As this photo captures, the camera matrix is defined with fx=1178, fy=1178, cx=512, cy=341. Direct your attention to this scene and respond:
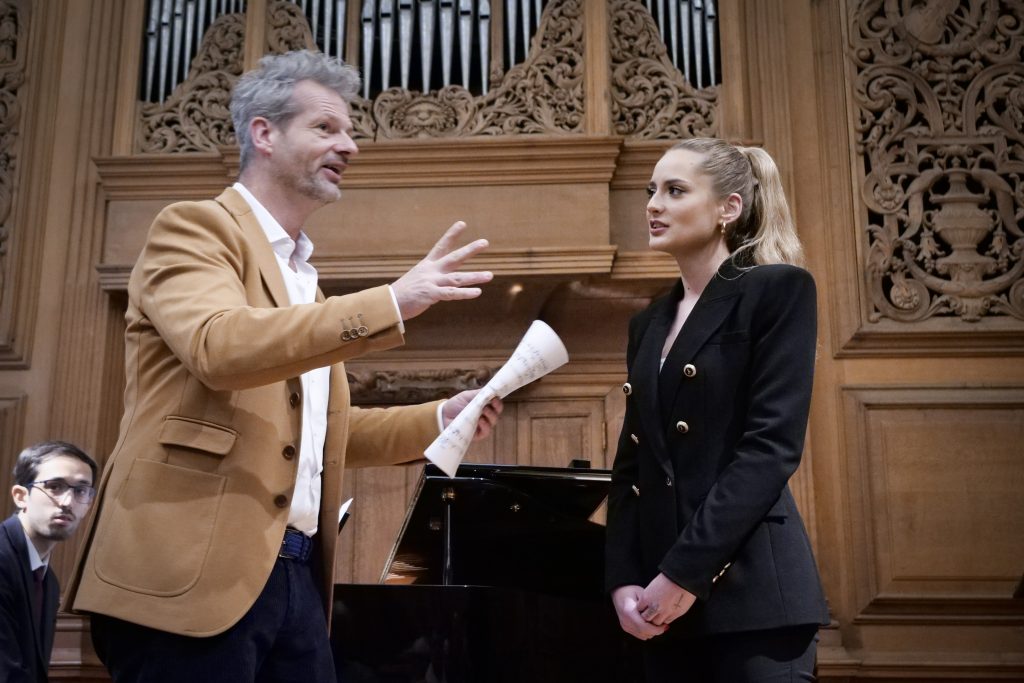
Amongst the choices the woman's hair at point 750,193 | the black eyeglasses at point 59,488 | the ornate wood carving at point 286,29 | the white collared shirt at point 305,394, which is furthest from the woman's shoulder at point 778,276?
the ornate wood carving at point 286,29

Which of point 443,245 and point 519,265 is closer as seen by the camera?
point 443,245

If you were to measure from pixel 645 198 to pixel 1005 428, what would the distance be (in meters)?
1.70

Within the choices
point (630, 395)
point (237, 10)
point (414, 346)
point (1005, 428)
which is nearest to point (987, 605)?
point (1005, 428)

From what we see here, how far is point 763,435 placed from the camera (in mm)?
1965

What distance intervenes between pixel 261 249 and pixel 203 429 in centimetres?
37

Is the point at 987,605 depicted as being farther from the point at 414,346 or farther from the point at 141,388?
the point at 141,388

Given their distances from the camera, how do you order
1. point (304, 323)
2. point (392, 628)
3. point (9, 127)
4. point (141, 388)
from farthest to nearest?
point (9, 127) < point (392, 628) < point (141, 388) < point (304, 323)

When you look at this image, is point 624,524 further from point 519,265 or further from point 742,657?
point 519,265

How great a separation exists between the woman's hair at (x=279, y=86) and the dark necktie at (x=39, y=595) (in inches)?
85.8

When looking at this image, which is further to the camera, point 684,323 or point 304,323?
point 684,323

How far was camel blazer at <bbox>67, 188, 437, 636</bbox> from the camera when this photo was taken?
5.84 ft

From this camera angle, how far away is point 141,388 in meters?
1.94

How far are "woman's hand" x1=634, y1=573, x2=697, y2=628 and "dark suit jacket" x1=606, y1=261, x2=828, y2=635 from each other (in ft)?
0.06

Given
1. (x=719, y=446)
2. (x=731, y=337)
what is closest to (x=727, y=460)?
(x=719, y=446)
